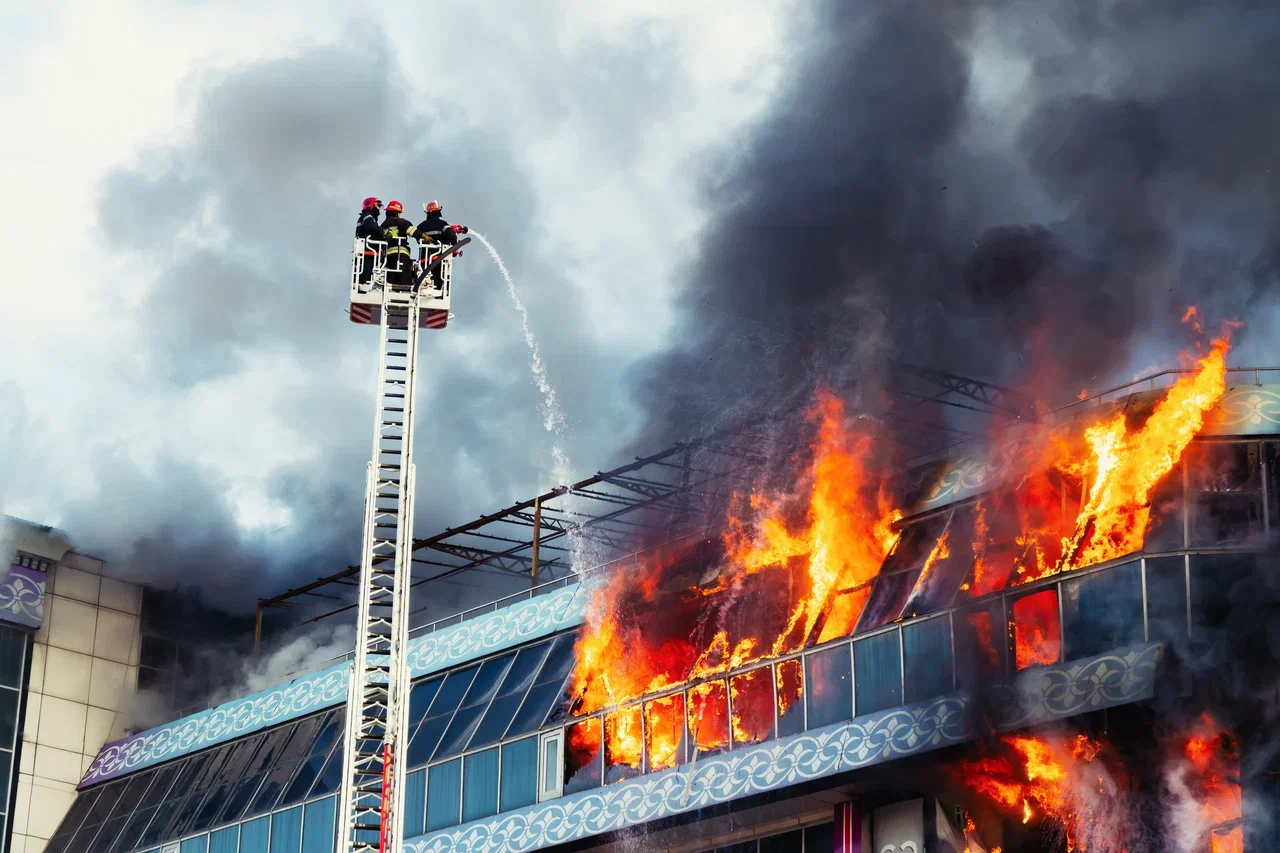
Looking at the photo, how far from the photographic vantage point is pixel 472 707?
40906mm

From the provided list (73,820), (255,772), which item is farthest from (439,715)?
(73,820)

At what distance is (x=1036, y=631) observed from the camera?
103ft

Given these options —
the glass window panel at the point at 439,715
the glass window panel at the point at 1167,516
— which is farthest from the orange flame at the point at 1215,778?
the glass window panel at the point at 439,715

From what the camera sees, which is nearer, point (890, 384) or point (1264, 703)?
point (1264, 703)

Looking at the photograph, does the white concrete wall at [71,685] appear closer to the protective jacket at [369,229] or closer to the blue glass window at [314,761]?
the blue glass window at [314,761]

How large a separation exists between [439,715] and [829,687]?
423 inches

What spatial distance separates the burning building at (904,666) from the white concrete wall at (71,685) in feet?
34.7

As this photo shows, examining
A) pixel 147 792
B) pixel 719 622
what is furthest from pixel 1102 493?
pixel 147 792

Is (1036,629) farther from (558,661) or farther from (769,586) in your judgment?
(558,661)

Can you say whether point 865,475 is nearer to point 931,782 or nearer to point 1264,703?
point 931,782

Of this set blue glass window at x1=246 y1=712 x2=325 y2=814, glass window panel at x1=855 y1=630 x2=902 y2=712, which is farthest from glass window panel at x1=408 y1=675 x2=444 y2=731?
glass window panel at x1=855 y1=630 x2=902 y2=712

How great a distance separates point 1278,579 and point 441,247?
1302 cm

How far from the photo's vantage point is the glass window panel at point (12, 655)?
168 ft

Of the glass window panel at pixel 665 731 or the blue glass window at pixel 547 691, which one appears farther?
the blue glass window at pixel 547 691
